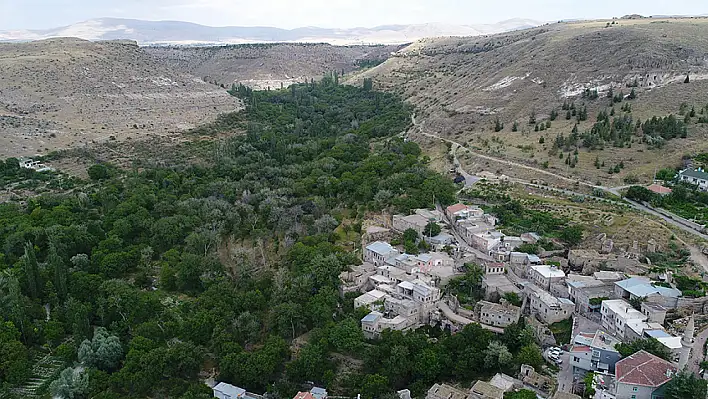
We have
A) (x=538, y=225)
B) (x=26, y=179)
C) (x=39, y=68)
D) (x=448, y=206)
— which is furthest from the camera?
(x=39, y=68)

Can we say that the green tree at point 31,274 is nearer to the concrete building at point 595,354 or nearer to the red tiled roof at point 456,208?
the red tiled roof at point 456,208

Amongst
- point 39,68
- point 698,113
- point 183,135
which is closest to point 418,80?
point 183,135

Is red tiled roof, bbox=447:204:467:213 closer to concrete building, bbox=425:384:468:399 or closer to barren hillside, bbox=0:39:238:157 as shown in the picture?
concrete building, bbox=425:384:468:399

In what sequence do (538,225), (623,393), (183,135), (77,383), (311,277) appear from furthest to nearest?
(183,135) → (538,225) → (311,277) → (77,383) → (623,393)

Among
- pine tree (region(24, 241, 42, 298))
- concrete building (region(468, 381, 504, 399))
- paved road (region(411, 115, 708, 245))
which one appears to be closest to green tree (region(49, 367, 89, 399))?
pine tree (region(24, 241, 42, 298))

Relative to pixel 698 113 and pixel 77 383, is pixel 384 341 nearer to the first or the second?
pixel 77 383

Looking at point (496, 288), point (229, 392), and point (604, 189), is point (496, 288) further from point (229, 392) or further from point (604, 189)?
point (604, 189)
